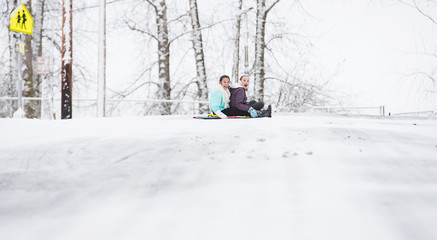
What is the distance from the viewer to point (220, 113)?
315 inches

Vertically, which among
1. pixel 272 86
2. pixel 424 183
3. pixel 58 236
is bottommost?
pixel 58 236

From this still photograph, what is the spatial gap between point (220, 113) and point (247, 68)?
6799 mm

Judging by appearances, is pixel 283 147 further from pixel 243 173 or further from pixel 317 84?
pixel 317 84

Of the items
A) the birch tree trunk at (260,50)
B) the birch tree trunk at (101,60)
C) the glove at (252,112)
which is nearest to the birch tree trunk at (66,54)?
the birch tree trunk at (101,60)

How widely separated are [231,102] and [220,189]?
6.02m

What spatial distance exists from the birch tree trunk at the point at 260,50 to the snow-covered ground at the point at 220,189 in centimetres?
1172

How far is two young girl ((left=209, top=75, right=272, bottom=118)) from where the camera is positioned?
8.10 meters

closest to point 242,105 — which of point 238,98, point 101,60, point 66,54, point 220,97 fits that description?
point 238,98

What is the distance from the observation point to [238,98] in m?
8.13

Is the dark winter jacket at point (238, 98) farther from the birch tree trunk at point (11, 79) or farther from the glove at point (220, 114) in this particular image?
the birch tree trunk at point (11, 79)

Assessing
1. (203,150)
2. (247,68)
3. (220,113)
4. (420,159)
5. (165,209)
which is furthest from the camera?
(247,68)

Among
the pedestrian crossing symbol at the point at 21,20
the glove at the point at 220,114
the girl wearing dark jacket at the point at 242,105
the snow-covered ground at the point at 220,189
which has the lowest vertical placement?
the snow-covered ground at the point at 220,189

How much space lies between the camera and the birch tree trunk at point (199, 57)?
15.0m

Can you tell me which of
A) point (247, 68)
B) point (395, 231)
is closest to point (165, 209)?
point (395, 231)
